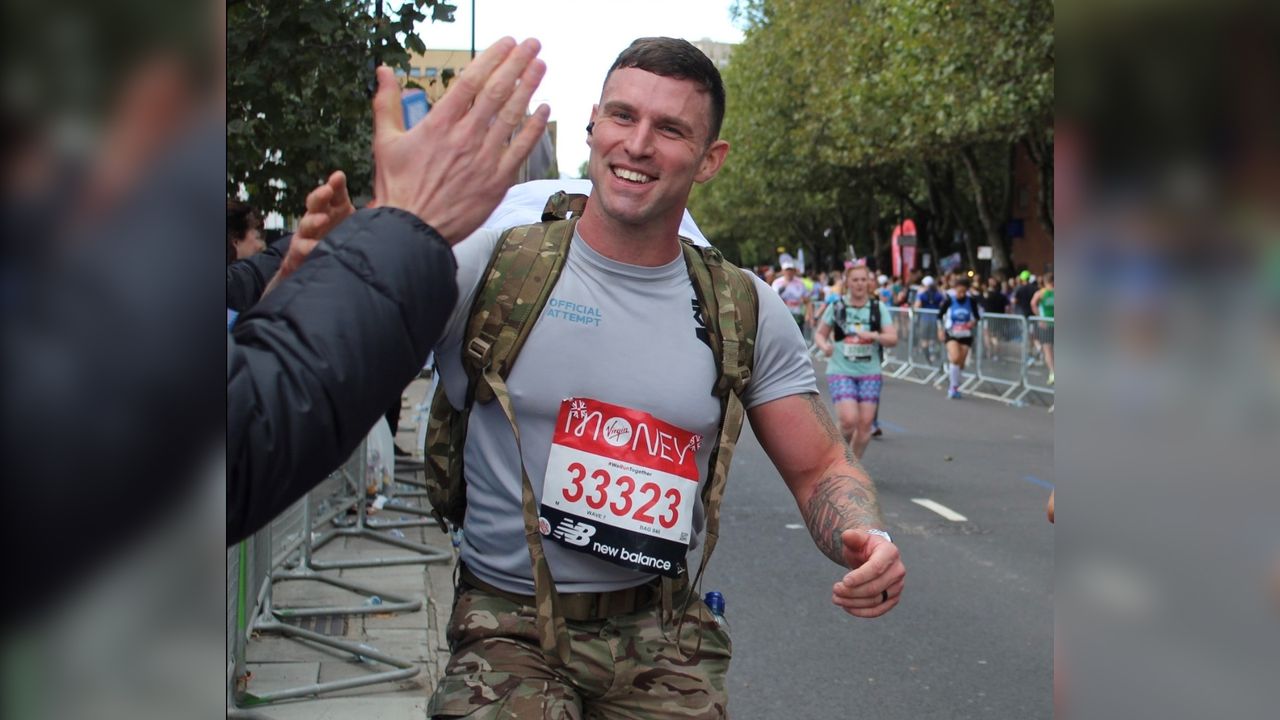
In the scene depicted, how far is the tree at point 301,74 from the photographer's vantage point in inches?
234

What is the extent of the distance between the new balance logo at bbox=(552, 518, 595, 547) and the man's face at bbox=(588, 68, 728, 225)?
66 centimetres

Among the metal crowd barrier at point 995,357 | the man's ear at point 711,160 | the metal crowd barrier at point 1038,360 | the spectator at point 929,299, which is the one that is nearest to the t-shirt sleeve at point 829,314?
the metal crowd barrier at point 995,357

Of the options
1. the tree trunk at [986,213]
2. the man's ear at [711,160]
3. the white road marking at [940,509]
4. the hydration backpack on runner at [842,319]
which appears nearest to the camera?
the man's ear at [711,160]

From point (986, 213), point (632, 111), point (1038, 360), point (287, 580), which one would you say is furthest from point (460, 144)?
point (986, 213)

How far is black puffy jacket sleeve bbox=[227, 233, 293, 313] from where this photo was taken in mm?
4133

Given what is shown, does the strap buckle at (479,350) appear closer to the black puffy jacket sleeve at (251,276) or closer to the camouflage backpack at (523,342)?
the camouflage backpack at (523,342)

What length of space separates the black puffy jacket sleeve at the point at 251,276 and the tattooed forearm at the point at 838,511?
1800 millimetres

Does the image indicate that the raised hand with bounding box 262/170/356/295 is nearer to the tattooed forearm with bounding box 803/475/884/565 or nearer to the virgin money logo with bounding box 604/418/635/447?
the virgin money logo with bounding box 604/418/635/447

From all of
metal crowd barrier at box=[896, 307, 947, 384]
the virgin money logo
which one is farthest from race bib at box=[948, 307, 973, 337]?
the virgin money logo
